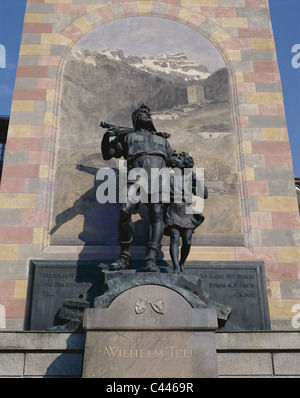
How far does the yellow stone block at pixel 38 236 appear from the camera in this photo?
9.08 m

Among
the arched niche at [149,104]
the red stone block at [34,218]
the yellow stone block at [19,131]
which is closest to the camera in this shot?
the red stone block at [34,218]

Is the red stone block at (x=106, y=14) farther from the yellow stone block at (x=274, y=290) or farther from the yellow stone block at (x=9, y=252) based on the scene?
the yellow stone block at (x=274, y=290)

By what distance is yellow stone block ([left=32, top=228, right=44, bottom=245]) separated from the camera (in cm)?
908

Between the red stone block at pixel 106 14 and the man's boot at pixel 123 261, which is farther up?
the red stone block at pixel 106 14

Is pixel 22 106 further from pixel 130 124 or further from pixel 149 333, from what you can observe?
pixel 149 333

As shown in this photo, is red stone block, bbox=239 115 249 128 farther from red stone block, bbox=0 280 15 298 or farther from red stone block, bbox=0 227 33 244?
red stone block, bbox=0 280 15 298

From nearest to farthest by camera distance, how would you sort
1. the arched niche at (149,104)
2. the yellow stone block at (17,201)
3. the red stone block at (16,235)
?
the red stone block at (16,235)
the yellow stone block at (17,201)
the arched niche at (149,104)

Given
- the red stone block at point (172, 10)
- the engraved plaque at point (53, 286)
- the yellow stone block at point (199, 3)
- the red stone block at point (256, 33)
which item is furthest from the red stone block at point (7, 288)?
the yellow stone block at point (199, 3)

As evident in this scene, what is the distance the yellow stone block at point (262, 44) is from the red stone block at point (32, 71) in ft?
15.5

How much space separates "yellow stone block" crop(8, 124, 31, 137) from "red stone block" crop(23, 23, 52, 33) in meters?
2.50

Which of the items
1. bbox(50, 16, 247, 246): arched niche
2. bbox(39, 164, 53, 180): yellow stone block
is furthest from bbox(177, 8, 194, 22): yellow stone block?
bbox(39, 164, 53, 180): yellow stone block

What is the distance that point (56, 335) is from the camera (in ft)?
21.5

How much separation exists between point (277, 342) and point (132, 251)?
3323mm
